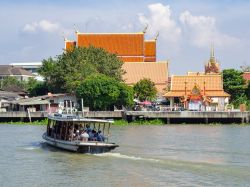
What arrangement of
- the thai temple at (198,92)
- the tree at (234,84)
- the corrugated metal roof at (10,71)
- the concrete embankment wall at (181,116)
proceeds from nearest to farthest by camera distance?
1. the concrete embankment wall at (181,116)
2. the thai temple at (198,92)
3. the tree at (234,84)
4. the corrugated metal roof at (10,71)

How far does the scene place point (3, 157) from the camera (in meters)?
26.7

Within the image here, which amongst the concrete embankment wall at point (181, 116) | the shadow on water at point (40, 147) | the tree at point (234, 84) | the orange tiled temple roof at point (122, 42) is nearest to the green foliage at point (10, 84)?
the orange tiled temple roof at point (122, 42)

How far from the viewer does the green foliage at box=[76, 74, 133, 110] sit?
2130 inches

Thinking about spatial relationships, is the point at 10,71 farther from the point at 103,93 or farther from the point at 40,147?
the point at 40,147

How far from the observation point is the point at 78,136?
27.4 meters

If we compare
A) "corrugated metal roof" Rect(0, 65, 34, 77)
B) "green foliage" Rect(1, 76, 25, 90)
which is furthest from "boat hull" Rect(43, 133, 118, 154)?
"corrugated metal roof" Rect(0, 65, 34, 77)

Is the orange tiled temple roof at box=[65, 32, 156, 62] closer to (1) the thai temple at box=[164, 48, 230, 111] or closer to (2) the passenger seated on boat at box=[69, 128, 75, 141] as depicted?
(1) the thai temple at box=[164, 48, 230, 111]

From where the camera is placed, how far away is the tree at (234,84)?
6444cm

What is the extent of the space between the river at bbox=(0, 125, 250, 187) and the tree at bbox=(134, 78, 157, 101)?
27.1m

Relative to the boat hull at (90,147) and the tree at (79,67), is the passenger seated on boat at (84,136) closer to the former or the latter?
the boat hull at (90,147)

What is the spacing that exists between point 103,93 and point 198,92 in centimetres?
867

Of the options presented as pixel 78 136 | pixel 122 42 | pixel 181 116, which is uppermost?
pixel 122 42

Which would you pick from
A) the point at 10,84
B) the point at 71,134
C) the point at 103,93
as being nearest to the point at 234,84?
the point at 103,93

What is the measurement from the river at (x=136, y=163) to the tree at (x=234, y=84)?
2964cm
